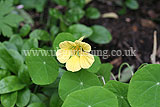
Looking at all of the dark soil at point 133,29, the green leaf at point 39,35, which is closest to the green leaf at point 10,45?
the green leaf at point 39,35

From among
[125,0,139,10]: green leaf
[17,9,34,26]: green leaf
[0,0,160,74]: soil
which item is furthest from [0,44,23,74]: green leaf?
[125,0,139,10]: green leaf

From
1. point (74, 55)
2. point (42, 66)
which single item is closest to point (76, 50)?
point (74, 55)

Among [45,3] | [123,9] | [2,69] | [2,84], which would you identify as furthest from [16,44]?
[123,9]

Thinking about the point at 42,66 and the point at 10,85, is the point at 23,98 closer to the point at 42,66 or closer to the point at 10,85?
the point at 10,85

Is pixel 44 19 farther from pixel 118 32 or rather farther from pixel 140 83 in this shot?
pixel 140 83

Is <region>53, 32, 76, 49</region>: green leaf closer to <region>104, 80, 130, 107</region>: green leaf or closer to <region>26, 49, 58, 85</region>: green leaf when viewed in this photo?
<region>26, 49, 58, 85</region>: green leaf

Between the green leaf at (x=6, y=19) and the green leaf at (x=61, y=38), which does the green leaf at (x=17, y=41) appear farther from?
the green leaf at (x=61, y=38)
